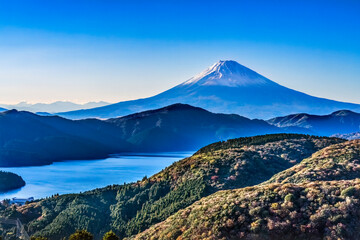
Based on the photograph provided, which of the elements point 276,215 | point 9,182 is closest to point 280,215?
point 276,215

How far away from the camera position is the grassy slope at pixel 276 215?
862 inches

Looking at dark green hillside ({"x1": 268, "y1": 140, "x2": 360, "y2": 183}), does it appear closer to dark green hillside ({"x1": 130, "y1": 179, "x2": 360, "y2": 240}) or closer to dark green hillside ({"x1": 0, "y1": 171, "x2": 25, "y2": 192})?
dark green hillside ({"x1": 130, "y1": 179, "x2": 360, "y2": 240})

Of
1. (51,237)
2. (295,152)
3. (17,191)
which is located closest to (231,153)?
(295,152)

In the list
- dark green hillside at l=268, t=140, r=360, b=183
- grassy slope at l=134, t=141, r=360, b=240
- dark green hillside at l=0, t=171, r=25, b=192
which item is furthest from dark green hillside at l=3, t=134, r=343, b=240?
dark green hillside at l=0, t=171, r=25, b=192

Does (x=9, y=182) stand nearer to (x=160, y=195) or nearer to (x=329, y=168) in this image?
(x=160, y=195)

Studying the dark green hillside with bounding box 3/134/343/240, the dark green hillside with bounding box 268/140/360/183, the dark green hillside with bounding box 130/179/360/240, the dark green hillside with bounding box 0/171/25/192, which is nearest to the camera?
the dark green hillside with bounding box 130/179/360/240

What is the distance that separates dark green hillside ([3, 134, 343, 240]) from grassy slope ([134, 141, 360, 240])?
1532cm

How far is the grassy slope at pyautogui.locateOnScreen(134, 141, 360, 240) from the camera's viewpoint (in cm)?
2189

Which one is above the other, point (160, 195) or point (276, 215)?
point (276, 215)

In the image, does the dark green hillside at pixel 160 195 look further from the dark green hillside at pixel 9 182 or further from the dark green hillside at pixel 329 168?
the dark green hillside at pixel 9 182

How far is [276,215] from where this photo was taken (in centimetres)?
2355

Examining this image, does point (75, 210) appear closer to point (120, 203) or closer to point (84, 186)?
point (120, 203)

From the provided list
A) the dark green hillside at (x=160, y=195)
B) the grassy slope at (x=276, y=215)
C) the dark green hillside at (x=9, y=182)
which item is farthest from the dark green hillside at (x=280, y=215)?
the dark green hillside at (x=9, y=182)

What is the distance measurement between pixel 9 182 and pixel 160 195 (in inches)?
3646
